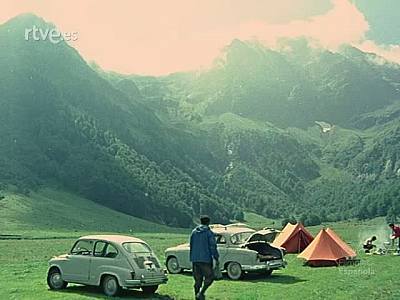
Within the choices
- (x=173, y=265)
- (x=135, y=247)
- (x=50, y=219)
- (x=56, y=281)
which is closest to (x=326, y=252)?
(x=173, y=265)

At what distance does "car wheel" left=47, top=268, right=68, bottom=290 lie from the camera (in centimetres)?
2544

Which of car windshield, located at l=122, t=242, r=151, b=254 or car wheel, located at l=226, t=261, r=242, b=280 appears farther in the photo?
car wheel, located at l=226, t=261, r=242, b=280

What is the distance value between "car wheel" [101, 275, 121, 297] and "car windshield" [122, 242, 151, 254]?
120 centimetres

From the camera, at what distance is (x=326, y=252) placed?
3600 centimetres

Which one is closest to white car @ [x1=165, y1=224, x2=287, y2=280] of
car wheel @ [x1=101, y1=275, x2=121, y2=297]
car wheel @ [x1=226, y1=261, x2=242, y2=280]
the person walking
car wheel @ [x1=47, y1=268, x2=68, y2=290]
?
car wheel @ [x1=226, y1=261, x2=242, y2=280]

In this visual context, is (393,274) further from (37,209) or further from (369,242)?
(37,209)

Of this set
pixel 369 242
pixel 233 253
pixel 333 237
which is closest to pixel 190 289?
pixel 233 253

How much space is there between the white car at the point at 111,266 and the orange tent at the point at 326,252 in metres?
14.1

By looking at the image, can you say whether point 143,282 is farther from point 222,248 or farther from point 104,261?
point 222,248

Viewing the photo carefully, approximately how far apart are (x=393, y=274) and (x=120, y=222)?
168 m

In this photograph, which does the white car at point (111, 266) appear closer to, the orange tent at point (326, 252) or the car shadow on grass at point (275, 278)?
the car shadow on grass at point (275, 278)

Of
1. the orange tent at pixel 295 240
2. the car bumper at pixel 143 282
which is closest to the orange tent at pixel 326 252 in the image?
the orange tent at pixel 295 240

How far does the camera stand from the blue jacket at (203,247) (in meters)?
20.6

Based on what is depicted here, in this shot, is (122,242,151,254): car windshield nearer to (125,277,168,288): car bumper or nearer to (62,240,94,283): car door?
(125,277,168,288): car bumper
